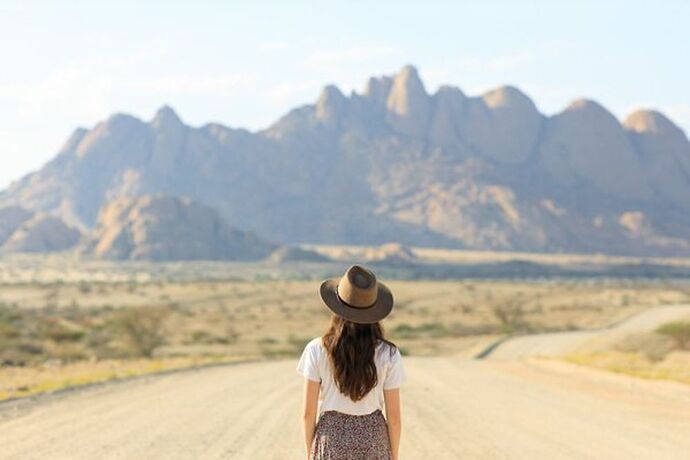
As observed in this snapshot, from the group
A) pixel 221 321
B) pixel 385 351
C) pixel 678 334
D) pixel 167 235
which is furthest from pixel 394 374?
pixel 167 235

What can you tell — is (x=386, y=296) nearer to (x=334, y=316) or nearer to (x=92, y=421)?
(x=334, y=316)

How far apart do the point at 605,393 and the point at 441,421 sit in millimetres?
8283

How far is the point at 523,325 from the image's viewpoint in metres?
71.1

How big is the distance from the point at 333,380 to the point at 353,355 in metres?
0.23

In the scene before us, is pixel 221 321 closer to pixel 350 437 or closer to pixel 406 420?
pixel 406 420

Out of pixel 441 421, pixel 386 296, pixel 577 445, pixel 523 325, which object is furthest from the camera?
pixel 523 325

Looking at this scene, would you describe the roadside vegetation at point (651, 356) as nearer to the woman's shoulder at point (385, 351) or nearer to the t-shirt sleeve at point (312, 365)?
the woman's shoulder at point (385, 351)

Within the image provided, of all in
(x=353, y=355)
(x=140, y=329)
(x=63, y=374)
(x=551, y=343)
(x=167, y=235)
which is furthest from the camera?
(x=167, y=235)

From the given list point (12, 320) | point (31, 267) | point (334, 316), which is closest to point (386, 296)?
point (334, 316)

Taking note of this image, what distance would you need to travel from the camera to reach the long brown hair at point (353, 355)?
6730 millimetres

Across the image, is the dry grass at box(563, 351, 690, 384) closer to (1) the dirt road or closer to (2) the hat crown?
(1) the dirt road

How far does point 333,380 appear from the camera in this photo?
22.4 feet

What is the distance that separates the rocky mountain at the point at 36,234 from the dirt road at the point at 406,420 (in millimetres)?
167588

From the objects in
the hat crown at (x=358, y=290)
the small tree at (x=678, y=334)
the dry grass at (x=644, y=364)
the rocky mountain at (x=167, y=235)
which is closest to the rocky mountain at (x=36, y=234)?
the rocky mountain at (x=167, y=235)
